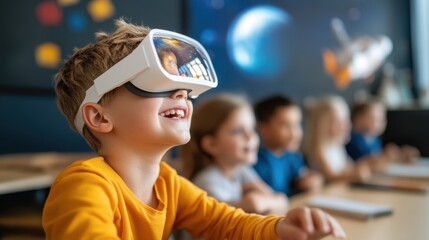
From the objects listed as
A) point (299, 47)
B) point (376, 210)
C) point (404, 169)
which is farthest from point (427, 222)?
point (299, 47)

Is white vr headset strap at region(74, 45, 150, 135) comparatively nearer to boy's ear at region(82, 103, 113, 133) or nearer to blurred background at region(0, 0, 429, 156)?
boy's ear at region(82, 103, 113, 133)

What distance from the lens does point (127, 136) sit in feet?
2.69

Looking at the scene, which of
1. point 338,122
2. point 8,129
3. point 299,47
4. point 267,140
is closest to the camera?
point 267,140

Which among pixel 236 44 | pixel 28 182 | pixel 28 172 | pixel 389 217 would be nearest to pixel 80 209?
pixel 389 217

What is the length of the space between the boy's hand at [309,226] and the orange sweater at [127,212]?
65 mm

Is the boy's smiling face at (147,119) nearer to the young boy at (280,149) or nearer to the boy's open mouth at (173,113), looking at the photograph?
the boy's open mouth at (173,113)

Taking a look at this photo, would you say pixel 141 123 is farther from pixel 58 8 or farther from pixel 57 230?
pixel 58 8

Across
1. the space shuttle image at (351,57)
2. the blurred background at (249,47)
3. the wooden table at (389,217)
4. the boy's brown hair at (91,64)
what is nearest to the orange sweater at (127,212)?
the boy's brown hair at (91,64)

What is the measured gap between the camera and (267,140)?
2.38 m

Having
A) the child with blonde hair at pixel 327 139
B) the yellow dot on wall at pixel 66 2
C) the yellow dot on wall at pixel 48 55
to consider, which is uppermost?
the yellow dot on wall at pixel 66 2

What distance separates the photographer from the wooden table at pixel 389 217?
3.96ft

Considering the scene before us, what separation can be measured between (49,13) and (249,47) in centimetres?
149

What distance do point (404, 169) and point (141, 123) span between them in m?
2.20

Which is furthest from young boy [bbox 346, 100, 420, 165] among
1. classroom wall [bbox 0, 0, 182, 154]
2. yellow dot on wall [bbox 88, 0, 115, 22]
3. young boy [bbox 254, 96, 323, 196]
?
yellow dot on wall [bbox 88, 0, 115, 22]
